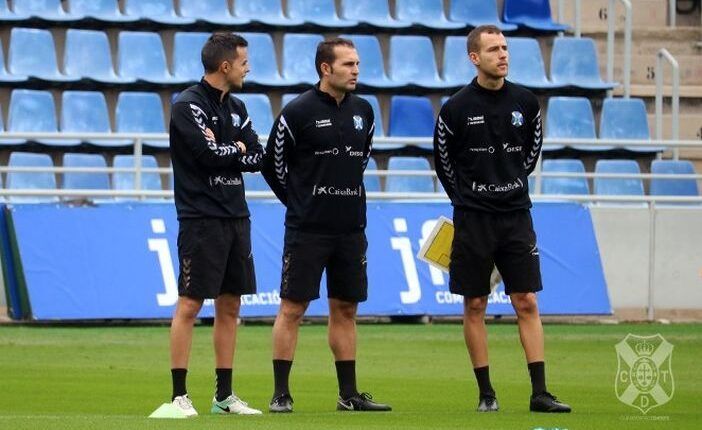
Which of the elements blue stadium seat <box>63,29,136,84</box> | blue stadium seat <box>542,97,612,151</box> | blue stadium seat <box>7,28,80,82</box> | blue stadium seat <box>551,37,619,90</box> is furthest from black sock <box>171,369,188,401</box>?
blue stadium seat <box>551,37,619,90</box>

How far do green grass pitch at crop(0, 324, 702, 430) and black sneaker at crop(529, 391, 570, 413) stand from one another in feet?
0.26

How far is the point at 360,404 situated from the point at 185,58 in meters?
12.5

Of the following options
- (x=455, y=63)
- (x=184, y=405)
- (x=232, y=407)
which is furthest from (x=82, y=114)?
(x=184, y=405)

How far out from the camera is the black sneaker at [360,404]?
10484mm

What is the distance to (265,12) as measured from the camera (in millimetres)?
23594

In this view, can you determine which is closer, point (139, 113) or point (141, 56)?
point (139, 113)

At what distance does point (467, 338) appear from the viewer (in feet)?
34.7

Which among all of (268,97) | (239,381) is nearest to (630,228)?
(268,97)

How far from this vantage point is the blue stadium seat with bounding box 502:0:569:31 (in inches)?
974

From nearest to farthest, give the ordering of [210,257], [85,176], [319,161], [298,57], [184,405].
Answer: [184,405], [210,257], [319,161], [85,176], [298,57]

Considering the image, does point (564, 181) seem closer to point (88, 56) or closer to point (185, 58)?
point (185, 58)

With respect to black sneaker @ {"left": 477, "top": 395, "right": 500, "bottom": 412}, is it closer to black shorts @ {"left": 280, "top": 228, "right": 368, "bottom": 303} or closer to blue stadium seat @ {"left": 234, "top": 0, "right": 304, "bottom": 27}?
black shorts @ {"left": 280, "top": 228, "right": 368, "bottom": 303}

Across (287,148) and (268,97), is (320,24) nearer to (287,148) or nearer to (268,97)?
(268,97)

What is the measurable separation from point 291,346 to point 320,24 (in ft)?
43.4
